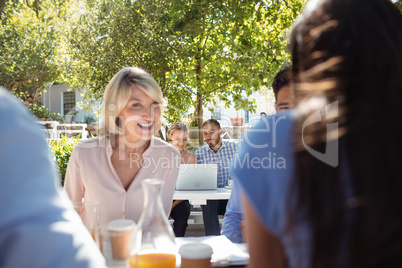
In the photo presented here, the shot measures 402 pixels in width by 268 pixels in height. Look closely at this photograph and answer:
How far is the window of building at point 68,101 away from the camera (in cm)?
3056

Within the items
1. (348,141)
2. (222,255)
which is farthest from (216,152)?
(348,141)

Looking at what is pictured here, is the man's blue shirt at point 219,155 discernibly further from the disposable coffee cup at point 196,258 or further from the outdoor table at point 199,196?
the disposable coffee cup at point 196,258

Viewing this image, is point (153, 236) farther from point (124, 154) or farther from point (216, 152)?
point (216, 152)

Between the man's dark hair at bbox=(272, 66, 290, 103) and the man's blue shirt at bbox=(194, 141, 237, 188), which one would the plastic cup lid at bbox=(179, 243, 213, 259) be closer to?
the man's dark hair at bbox=(272, 66, 290, 103)

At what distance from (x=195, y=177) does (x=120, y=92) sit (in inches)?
75.5

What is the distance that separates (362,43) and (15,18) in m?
23.8

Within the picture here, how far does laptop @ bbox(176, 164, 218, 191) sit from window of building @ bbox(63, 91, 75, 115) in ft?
91.1

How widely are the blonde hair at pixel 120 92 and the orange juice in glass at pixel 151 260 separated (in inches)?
78.2

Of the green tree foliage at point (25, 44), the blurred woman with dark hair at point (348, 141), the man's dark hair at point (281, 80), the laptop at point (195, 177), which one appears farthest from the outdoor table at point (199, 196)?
the green tree foliage at point (25, 44)

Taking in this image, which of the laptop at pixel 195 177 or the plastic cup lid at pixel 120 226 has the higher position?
the plastic cup lid at pixel 120 226

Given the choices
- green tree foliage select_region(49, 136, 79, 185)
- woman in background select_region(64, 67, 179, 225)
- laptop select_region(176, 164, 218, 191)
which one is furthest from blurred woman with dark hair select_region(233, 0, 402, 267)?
green tree foliage select_region(49, 136, 79, 185)

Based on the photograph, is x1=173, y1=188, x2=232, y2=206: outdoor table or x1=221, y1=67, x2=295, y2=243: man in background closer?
x1=221, y1=67, x2=295, y2=243: man in background

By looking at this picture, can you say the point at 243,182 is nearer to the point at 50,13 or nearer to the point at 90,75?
the point at 90,75

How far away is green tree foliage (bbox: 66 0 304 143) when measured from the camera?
314 inches
